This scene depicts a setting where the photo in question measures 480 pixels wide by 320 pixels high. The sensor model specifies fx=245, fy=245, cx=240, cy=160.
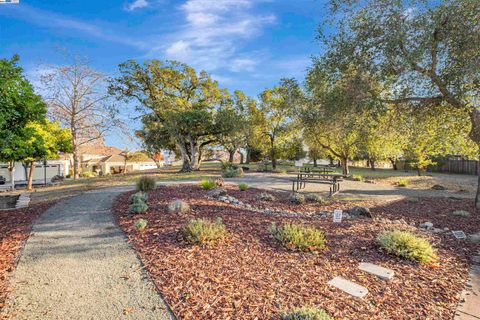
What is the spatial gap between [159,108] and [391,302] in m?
19.2

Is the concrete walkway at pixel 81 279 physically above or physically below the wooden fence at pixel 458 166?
below

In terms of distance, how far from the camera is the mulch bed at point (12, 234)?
342 centimetres

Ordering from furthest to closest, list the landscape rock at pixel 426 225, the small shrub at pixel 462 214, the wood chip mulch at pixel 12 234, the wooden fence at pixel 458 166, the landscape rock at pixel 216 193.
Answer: the wooden fence at pixel 458 166
the landscape rock at pixel 216 193
the small shrub at pixel 462 214
the landscape rock at pixel 426 225
the wood chip mulch at pixel 12 234

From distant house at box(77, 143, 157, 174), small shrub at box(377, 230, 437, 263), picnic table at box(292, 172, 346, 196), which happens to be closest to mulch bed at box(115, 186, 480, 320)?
small shrub at box(377, 230, 437, 263)

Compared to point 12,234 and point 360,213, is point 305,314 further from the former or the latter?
point 12,234

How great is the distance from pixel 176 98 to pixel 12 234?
16039 mm

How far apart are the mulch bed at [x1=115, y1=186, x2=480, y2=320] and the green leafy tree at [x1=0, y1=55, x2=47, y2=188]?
3.33 m

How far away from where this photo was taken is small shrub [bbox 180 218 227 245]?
421 centimetres

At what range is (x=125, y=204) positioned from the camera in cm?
737

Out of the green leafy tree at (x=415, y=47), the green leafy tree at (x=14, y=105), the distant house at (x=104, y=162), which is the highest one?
the green leafy tree at (x=415, y=47)

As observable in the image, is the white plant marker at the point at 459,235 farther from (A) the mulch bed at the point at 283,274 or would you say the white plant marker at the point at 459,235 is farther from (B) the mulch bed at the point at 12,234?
(B) the mulch bed at the point at 12,234

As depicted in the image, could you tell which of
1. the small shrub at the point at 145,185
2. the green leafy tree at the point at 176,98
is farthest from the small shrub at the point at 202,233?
the green leafy tree at the point at 176,98

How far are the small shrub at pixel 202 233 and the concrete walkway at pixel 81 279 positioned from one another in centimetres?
90

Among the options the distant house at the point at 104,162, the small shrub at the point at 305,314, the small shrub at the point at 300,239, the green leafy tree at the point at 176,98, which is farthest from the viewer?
the distant house at the point at 104,162
